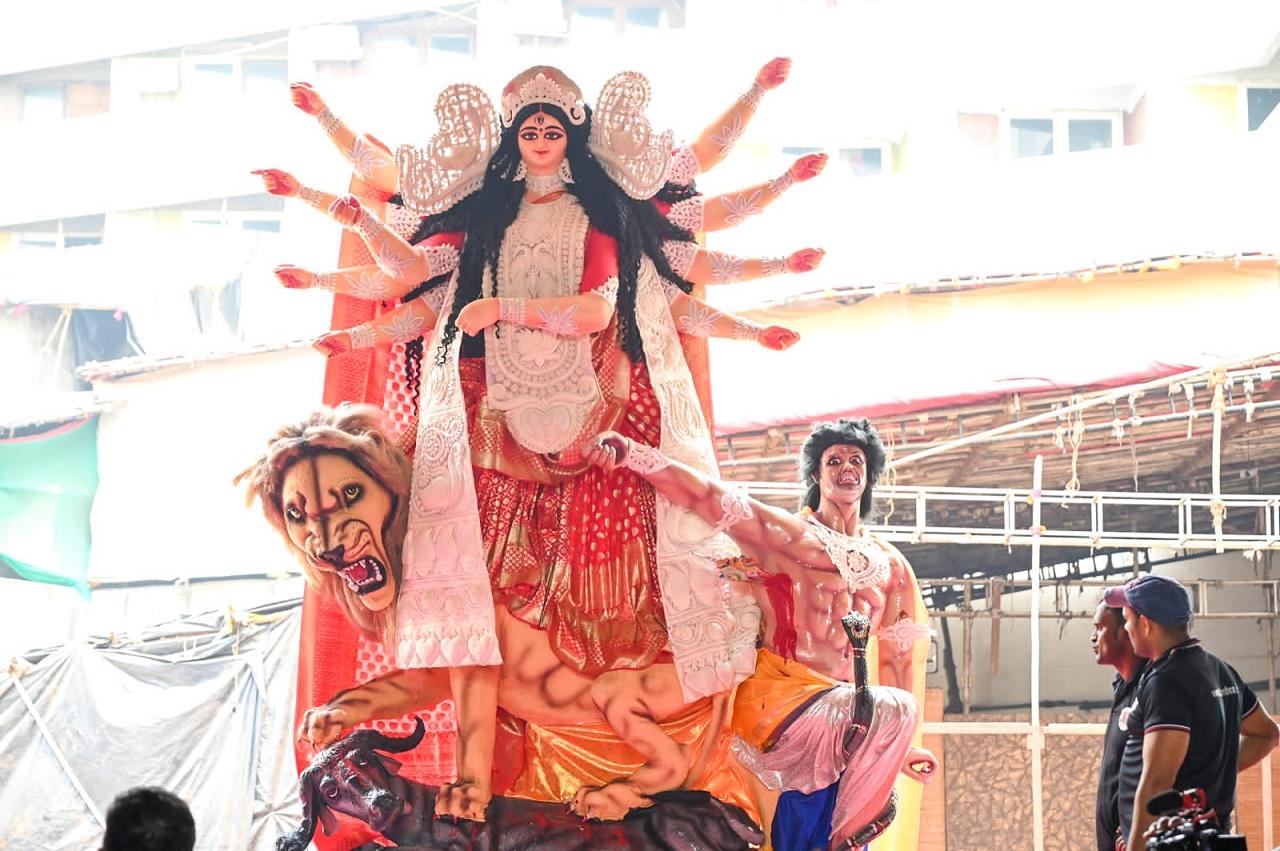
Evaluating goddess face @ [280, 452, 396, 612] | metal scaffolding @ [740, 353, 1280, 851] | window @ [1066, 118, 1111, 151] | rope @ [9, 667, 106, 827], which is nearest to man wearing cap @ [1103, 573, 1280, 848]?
goddess face @ [280, 452, 396, 612]

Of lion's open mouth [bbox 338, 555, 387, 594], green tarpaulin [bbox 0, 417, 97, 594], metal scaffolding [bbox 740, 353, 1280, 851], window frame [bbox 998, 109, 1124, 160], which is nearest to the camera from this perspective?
lion's open mouth [bbox 338, 555, 387, 594]

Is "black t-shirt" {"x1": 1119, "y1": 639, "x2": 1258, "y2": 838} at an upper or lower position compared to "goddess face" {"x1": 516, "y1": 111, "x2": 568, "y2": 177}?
lower

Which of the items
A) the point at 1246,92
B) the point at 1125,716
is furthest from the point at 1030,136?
the point at 1125,716

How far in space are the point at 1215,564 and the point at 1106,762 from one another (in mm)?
6247

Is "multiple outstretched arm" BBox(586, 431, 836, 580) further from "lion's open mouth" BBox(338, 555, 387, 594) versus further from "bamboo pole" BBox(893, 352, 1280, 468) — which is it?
"bamboo pole" BBox(893, 352, 1280, 468)

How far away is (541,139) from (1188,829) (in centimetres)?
258

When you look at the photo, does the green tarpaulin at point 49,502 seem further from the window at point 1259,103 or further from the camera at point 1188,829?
the camera at point 1188,829

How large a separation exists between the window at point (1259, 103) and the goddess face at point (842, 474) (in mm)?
7943

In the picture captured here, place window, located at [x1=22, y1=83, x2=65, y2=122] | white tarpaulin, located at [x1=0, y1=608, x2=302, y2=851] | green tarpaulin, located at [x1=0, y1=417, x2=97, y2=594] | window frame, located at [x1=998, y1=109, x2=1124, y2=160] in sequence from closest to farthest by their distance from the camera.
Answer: white tarpaulin, located at [x1=0, y1=608, x2=302, y2=851] < green tarpaulin, located at [x1=0, y1=417, x2=97, y2=594] < window frame, located at [x1=998, y1=109, x2=1124, y2=160] < window, located at [x1=22, y1=83, x2=65, y2=122]

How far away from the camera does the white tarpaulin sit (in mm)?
8641

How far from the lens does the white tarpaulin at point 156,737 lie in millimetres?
8641

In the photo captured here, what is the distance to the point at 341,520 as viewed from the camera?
4.56 m

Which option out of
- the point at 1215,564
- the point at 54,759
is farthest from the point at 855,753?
the point at 1215,564

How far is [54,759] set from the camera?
352 inches
